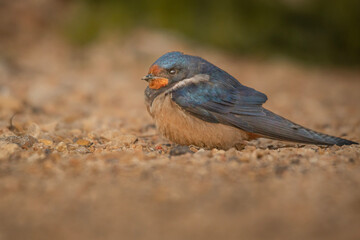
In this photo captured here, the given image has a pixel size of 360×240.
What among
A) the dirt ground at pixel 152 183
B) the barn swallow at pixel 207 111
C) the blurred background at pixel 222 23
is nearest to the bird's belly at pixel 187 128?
the barn swallow at pixel 207 111

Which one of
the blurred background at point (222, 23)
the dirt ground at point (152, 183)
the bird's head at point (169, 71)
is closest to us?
the dirt ground at point (152, 183)

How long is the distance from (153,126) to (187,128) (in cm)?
120

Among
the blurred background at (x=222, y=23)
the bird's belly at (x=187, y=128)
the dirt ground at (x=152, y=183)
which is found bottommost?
the dirt ground at (x=152, y=183)

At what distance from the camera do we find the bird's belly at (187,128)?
3191 millimetres

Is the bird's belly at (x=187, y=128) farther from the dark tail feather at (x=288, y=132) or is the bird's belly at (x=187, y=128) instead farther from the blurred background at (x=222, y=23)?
the blurred background at (x=222, y=23)

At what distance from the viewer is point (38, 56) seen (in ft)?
26.5

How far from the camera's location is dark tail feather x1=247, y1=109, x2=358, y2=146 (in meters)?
3.21

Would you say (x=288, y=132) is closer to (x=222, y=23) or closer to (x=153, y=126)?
(x=153, y=126)

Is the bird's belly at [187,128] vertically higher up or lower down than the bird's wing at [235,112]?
lower down

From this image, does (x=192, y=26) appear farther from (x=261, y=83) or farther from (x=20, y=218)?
(x=20, y=218)

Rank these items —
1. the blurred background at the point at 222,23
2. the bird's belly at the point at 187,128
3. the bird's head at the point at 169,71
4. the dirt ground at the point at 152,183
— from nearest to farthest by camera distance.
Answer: the dirt ground at the point at 152,183 → the bird's belly at the point at 187,128 → the bird's head at the point at 169,71 → the blurred background at the point at 222,23

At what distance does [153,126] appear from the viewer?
4.35m

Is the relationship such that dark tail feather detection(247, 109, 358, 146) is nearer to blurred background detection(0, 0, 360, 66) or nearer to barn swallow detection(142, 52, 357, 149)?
barn swallow detection(142, 52, 357, 149)

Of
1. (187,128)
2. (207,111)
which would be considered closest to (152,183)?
(187,128)
